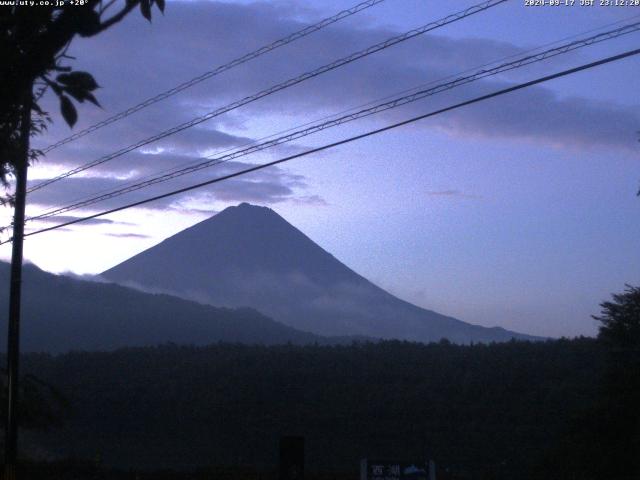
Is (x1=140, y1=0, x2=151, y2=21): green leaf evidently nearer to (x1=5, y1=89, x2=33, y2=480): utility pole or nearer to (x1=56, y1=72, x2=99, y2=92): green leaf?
(x1=56, y1=72, x2=99, y2=92): green leaf

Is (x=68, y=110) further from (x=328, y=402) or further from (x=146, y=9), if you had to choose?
(x=328, y=402)

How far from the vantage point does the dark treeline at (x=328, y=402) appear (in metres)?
36.0

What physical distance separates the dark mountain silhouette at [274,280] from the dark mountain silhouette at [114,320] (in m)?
48.7

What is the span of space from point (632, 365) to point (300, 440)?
→ 1319 cm

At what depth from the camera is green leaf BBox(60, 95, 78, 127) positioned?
5902mm

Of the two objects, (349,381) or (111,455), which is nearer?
(111,455)

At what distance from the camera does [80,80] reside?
5902 mm

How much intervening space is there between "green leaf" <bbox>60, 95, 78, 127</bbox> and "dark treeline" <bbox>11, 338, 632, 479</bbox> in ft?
83.8

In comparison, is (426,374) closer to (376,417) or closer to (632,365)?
(376,417)

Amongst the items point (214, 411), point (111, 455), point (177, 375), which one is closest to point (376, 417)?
point (214, 411)

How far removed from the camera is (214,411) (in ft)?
150

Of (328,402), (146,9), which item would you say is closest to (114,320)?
(328,402)

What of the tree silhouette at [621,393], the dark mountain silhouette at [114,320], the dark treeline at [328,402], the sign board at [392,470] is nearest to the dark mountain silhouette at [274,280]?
the dark mountain silhouette at [114,320]

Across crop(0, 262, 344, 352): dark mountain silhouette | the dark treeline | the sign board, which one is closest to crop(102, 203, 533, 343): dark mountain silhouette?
crop(0, 262, 344, 352): dark mountain silhouette
